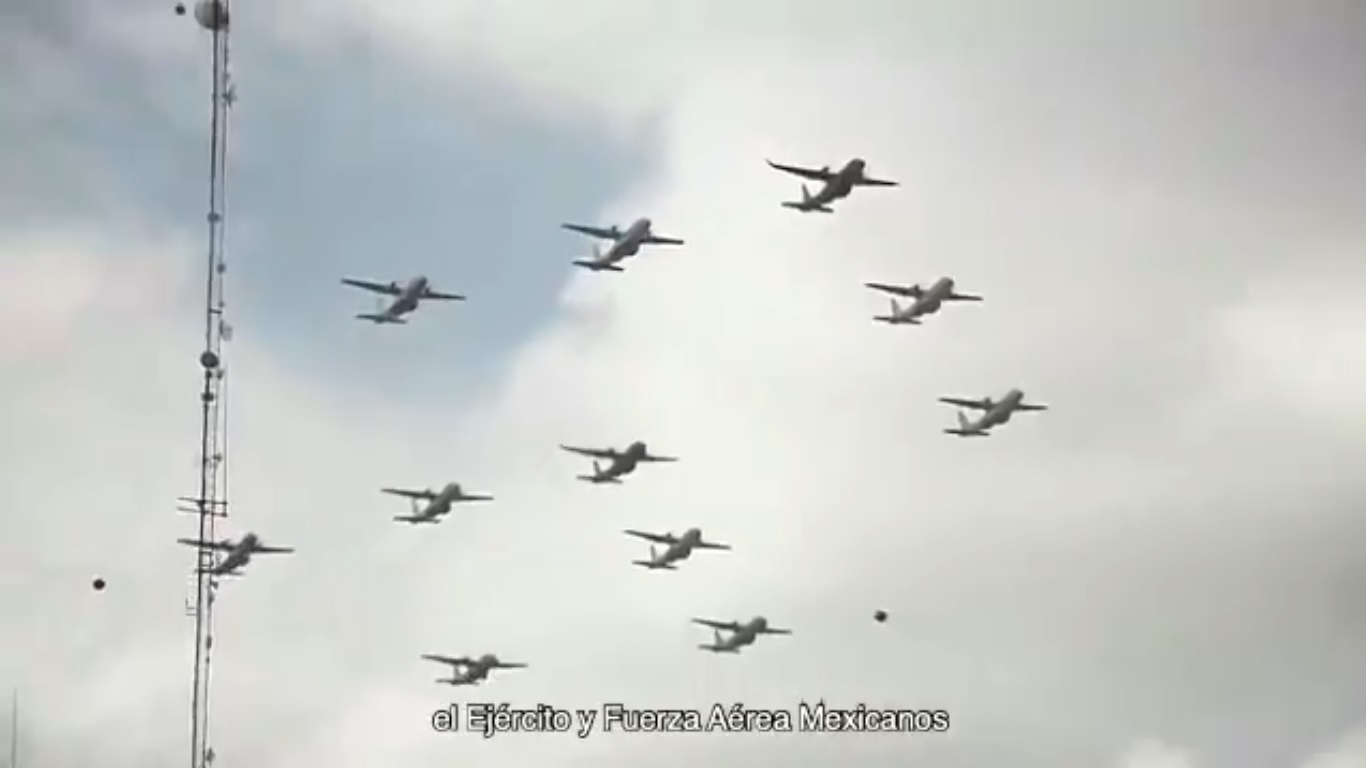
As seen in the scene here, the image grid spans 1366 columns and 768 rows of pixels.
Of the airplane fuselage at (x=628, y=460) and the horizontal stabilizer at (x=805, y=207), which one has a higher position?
the horizontal stabilizer at (x=805, y=207)

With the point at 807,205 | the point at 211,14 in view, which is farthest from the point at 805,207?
the point at 211,14

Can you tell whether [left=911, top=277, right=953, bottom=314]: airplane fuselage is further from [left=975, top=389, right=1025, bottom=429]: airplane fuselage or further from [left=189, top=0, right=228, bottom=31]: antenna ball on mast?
[left=189, top=0, right=228, bottom=31]: antenna ball on mast

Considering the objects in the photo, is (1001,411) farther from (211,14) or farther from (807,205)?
(211,14)

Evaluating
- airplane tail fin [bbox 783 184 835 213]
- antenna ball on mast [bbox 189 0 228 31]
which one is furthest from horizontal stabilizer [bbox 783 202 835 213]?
antenna ball on mast [bbox 189 0 228 31]

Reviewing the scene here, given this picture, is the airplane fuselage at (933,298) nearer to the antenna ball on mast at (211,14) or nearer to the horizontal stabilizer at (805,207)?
the horizontal stabilizer at (805,207)

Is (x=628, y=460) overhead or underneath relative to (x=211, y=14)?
underneath

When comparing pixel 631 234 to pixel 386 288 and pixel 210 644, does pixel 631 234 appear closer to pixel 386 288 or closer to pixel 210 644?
pixel 386 288

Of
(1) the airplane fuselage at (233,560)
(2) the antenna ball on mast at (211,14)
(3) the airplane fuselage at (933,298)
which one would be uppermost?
(2) the antenna ball on mast at (211,14)

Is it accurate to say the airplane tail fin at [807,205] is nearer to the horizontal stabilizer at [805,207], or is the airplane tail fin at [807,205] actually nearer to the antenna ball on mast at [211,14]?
the horizontal stabilizer at [805,207]

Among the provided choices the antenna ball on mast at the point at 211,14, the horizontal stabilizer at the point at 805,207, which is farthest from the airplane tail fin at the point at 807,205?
the antenna ball on mast at the point at 211,14

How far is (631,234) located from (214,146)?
22.0 feet

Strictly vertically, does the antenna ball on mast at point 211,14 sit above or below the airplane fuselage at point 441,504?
above

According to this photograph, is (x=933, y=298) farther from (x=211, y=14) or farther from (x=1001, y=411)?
(x=211, y=14)

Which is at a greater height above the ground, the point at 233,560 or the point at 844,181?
the point at 844,181
